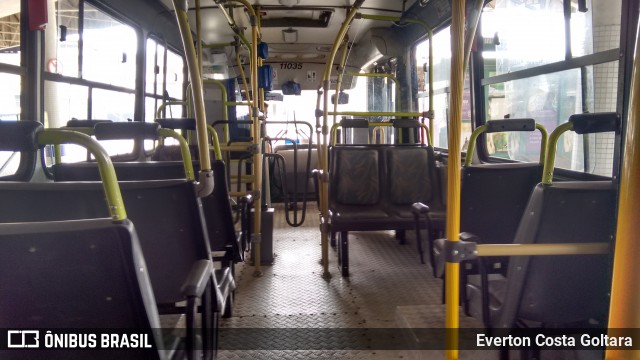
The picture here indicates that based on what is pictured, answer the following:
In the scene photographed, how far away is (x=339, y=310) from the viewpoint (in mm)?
2684

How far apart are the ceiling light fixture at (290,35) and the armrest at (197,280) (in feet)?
14.7

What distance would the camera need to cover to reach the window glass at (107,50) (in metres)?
3.03

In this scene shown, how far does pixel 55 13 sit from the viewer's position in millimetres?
2688

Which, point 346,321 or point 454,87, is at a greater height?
point 454,87

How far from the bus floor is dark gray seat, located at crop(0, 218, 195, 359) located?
1257mm

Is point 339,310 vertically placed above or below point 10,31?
below

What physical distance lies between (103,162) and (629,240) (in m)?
0.92

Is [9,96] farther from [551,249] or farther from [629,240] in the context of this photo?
[629,240]

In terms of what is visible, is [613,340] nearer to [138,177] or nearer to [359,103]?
[138,177]

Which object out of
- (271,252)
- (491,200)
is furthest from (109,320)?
(271,252)

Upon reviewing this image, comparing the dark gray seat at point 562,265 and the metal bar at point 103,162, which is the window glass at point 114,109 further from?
the dark gray seat at point 562,265

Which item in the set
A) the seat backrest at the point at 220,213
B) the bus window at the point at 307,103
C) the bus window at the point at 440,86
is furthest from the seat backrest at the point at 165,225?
the bus window at the point at 307,103

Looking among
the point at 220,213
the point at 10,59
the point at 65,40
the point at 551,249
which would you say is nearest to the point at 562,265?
the point at 551,249

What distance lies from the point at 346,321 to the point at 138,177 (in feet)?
4.46
